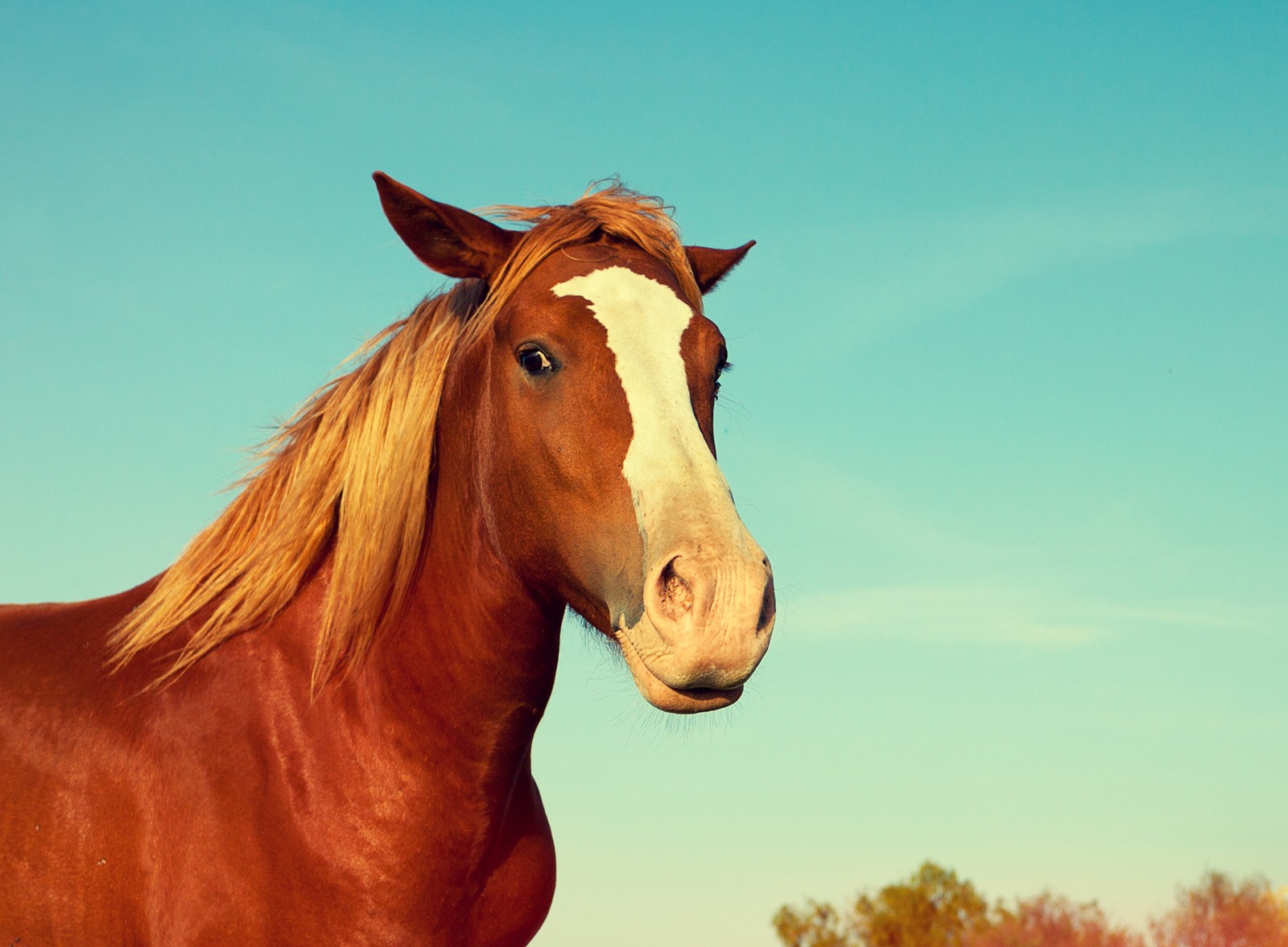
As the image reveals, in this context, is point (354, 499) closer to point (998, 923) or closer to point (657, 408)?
point (657, 408)

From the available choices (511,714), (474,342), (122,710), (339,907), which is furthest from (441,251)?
(339,907)

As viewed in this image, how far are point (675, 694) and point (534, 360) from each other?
1204mm

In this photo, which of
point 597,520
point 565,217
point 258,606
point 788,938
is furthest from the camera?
point 788,938

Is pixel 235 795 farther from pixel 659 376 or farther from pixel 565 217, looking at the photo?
pixel 565 217

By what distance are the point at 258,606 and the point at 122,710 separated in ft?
1.75

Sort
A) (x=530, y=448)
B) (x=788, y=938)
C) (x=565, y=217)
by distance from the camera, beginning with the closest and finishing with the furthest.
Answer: (x=530, y=448), (x=565, y=217), (x=788, y=938)

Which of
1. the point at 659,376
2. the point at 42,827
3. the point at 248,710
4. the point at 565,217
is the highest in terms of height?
the point at 565,217

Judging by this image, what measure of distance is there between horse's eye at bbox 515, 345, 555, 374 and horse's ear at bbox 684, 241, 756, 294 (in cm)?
118

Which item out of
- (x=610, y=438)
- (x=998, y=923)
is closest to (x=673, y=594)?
(x=610, y=438)

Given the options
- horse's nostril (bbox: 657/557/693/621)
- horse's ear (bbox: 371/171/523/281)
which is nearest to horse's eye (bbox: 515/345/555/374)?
horse's ear (bbox: 371/171/523/281)

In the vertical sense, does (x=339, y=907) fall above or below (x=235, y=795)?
below

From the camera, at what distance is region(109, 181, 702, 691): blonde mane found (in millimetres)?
3678

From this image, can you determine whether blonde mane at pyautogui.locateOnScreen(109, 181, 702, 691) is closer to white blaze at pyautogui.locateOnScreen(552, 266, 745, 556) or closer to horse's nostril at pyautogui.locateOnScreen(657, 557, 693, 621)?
white blaze at pyautogui.locateOnScreen(552, 266, 745, 556)

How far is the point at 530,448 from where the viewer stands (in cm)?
345
